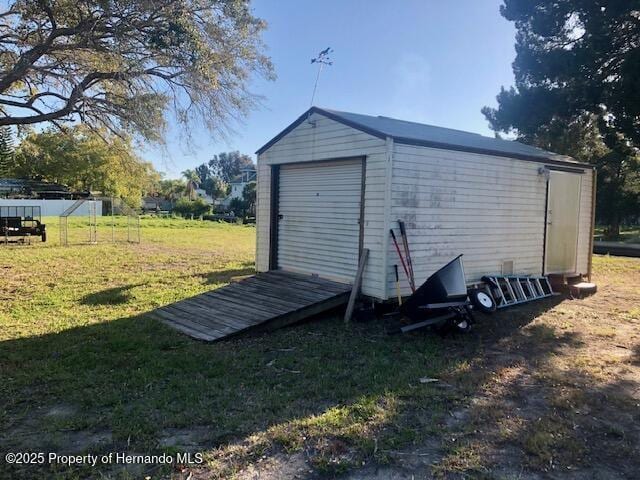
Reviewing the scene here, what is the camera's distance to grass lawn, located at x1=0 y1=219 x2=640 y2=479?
119 inches

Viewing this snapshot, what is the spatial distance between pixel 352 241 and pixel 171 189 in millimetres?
59126

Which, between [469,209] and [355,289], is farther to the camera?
[469,209]

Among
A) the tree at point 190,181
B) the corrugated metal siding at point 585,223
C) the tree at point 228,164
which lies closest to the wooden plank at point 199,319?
the corrugated metal siding at point 585,223

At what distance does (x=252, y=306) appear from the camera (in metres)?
6.52

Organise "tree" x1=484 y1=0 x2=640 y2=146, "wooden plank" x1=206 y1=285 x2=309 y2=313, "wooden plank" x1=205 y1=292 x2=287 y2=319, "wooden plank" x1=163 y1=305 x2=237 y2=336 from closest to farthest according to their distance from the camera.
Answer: "wooden plank" x1=163 y1=305 x2=237 y2=336
"wooden plank" x1=205 y1=292 x2=287 y2=319
"wooden plank" x1=206 y1=285 x2=309 y2=313
"tree" x1=484 y1=0 x2=640 y2=146

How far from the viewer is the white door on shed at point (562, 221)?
911 cm

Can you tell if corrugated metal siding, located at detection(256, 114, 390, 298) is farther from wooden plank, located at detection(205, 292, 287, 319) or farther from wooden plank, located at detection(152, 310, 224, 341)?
wooden plank, located at detection(152, 310, 224, 341)

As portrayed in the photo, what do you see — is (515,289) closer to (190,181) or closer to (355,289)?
(355,289)

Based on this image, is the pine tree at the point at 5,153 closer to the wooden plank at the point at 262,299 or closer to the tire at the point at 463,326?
the wooden plank at the point at 262,299

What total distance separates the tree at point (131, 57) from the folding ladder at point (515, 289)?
602cm

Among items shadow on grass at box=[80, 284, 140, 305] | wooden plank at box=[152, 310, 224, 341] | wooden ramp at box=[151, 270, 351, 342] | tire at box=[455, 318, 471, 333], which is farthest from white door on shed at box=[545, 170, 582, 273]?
shadow on grass at box=[80, 284, 140, 305]

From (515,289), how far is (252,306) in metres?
4.57

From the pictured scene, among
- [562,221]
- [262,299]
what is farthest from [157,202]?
[262,299]

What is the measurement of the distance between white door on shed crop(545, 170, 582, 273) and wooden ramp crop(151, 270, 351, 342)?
4679 millimetres
